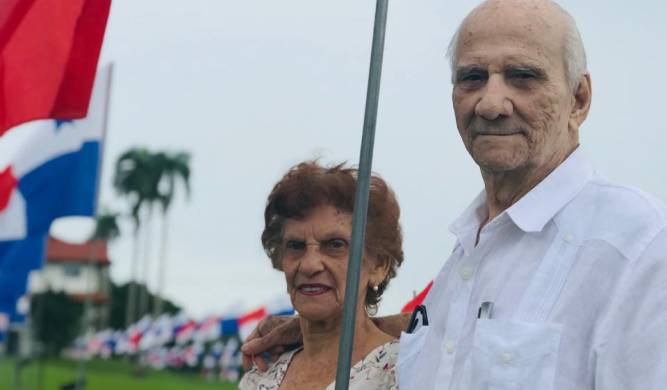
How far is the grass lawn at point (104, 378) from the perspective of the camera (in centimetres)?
6544

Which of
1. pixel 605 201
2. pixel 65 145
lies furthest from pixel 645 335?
pixel 65 145

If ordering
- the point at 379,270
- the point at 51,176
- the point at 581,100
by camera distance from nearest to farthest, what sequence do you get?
the point at 581,100, the point at 379,270, the point at 51,176

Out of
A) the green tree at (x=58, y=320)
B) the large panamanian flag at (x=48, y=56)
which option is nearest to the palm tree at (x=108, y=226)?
the green tree at (x=58, y=320)

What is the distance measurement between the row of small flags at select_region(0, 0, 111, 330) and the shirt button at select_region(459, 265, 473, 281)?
7.56 feet

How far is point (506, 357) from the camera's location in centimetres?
280

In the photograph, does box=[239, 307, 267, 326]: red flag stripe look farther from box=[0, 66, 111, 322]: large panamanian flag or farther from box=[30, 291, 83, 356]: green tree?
box=[30, 291, 83, 356]: green tree

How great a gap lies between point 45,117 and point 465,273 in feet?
9.08

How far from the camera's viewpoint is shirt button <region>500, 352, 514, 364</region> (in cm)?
279

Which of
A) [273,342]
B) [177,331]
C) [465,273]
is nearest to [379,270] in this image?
[273,342]

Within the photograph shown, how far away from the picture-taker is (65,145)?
13.2 m

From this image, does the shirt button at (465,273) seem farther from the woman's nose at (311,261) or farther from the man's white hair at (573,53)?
the woman's nose at (311,261)

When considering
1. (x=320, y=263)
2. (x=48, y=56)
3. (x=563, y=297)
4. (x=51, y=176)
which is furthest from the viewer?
(x=51, y=176)

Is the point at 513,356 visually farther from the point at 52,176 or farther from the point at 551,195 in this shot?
the point at 52,176

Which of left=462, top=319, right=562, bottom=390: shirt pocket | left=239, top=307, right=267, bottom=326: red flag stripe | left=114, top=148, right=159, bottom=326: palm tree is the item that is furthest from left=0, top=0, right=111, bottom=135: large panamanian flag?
left=114, top=148, right=159, bottom=326: palm tree
